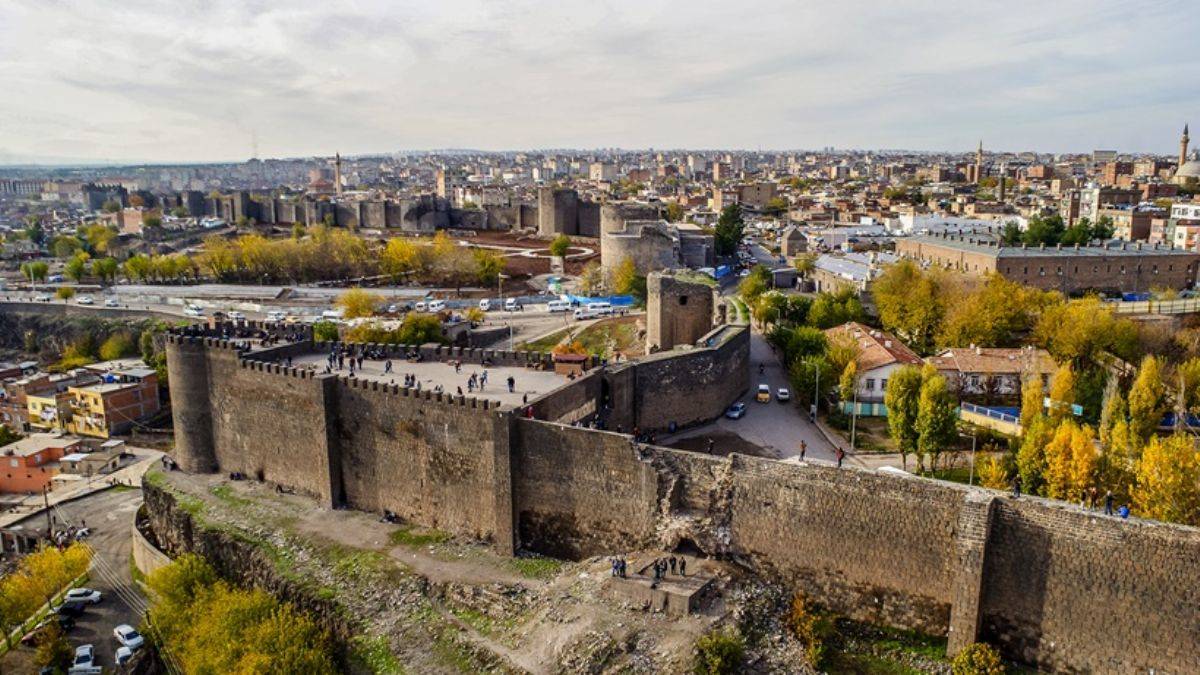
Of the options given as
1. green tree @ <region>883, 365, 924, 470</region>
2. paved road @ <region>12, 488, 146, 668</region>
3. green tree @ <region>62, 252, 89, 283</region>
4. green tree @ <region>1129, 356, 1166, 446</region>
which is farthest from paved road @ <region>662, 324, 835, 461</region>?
green tree @ <region>62, 252, 89, 283</region>

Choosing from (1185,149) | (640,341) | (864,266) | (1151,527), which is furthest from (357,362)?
(1185,149)

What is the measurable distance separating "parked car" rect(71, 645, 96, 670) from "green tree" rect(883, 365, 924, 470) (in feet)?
74.5

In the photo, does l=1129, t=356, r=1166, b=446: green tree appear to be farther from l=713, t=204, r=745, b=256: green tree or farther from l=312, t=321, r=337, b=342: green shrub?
l=713, t=204, r=745, b=256: green tree

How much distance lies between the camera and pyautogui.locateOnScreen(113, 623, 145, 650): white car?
2362cm

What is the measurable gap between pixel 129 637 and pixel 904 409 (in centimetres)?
2237

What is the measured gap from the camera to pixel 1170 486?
739 inches

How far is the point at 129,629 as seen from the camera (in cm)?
2412

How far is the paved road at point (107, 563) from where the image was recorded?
24727 mm

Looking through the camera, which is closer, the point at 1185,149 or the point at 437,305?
the point at 437,305

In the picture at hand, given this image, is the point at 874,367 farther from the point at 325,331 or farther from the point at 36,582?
the point at 36,582

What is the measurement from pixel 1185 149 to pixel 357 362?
127156 mm

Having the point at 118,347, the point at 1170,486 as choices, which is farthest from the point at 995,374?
the point at 118,347

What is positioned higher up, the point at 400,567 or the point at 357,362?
the point at 357,362

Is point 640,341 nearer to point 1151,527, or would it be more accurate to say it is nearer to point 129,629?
point 129,629
